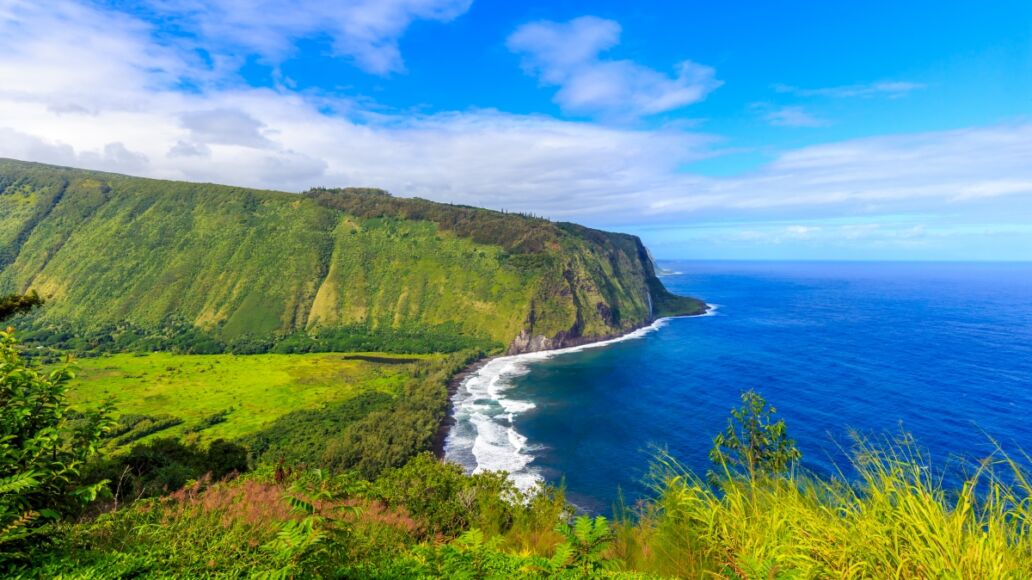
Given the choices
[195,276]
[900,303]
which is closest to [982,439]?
[900,303]

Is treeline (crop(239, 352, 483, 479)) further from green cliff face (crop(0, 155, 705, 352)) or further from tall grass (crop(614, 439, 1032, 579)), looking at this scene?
green cliff face (crop(0, 155, 705, 352))

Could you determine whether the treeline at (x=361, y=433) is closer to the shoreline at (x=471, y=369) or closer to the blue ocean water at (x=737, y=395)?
the shoreline at (x=471, y=369)

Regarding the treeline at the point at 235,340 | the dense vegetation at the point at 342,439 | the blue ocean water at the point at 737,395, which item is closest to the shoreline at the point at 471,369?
the dense vegetation at the point at 342,439

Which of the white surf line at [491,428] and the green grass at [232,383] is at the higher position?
the white surf line at [491,428]

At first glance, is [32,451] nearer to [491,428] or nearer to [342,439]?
[342,439]

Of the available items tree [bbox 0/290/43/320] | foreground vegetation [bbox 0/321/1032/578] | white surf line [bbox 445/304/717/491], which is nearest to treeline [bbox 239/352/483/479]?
white surf line [bbox 445/304/717/491]

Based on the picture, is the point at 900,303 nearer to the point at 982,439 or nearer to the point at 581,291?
the point at 581,291
